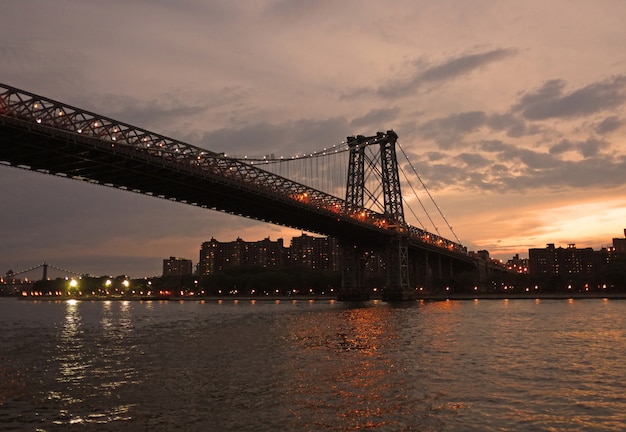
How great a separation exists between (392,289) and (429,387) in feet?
299

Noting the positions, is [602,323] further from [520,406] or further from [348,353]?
[520,406]

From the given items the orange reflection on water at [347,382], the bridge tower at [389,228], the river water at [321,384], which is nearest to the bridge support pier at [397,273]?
the bridge tower at [389,228]

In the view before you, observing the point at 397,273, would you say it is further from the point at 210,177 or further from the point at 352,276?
the point at 210,177

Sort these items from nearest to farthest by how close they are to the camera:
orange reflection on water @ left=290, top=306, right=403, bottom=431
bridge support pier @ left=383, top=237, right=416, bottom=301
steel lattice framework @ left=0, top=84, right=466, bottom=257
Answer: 1. orange reflection on water @ left=290, top=306, right=403, bottom=431
2. steel lattice framework @ left=0, top=84, right=466, bottom=257
3. bridge support pier @ left=383, top=237, right=416, bottom=301

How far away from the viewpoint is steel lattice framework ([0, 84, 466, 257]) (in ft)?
149

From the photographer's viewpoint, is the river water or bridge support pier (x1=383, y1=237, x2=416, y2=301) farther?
bridge support pier (x1=383, y1=237, x2=416, y2=301)

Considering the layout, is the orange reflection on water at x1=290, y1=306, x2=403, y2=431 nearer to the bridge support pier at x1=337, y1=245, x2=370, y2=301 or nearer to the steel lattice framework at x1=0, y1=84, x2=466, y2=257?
the steel lattice framework at x1=0, y1=84, x2=466, y2=257

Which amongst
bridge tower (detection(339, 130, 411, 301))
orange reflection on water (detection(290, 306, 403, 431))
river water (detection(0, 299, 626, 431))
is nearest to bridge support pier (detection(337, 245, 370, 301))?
bridge tower (detection(339, 130, 411, 301))

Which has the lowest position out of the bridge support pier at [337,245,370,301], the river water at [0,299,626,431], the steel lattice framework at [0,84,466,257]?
the river water at [0,299,626,431]

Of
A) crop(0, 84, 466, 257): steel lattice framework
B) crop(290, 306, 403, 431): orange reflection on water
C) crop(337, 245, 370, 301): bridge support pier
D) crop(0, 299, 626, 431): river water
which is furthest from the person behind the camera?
crop(337, 245, 370, 301): bridge support pier

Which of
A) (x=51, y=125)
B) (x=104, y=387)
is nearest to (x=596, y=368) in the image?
(x=104, y=387)

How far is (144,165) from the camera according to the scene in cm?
5612

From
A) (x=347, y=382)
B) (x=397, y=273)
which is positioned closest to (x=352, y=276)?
(x=397, y=273)

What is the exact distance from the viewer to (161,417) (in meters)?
16.5
